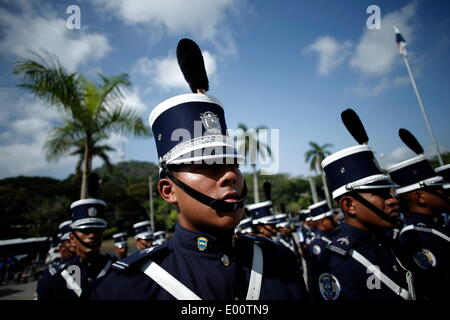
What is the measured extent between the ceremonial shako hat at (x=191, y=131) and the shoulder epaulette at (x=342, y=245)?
1850 millimetres

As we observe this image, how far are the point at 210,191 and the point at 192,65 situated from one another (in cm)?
109

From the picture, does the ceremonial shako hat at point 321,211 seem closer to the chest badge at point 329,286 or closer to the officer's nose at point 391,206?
the officer's nose at point 391,206

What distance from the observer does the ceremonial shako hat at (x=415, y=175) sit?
3.67 m

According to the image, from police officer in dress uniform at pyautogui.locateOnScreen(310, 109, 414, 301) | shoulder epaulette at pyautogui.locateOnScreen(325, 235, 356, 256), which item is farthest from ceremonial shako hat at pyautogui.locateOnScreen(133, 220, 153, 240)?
shoulder epaulette at pyautogui.locateOnScreen(325, 235, 356, 256)

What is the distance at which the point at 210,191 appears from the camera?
1397 millimetres

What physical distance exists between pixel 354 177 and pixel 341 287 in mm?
1220

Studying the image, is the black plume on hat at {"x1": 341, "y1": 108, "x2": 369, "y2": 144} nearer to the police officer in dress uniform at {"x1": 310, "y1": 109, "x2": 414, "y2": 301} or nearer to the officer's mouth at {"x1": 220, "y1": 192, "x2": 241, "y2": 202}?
the police officer in dress uniform at {"x1": 310, "y1": 109, "x2": 414, "y2": 301}

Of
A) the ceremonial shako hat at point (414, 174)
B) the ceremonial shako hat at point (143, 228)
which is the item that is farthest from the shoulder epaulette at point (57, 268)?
the ceremonial shako hat at point (143, 228)

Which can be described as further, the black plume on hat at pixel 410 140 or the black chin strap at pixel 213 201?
the black plume on hat at pixel 410 140

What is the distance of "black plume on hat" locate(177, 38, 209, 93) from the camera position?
1.85 m

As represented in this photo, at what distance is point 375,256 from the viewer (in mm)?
2463

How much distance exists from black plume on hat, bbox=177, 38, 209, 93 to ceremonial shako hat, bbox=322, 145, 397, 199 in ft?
6.61
